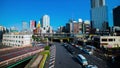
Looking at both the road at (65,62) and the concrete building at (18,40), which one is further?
the concrete building at (18,40)

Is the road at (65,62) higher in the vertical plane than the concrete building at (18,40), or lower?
lower

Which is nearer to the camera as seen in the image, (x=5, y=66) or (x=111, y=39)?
(x=5, y=66)

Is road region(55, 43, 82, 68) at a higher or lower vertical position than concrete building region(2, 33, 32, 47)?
lower

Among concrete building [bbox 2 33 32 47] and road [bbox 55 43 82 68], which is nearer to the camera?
road [bbox 55 43 82 68]

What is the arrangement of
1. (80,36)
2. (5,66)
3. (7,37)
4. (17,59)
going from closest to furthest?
1. (5,66)
2. (17,59)
3. (7,37)
4. (80,36)

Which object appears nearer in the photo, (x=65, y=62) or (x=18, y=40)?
(x=65, y=62)

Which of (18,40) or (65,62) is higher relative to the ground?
(18,40)

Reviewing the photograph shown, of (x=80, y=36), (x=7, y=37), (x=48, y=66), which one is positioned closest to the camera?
(x=48, y=66)

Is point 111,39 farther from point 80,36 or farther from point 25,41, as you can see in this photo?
point 80,36

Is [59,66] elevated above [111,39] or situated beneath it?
situated beneath

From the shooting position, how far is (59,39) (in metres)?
176

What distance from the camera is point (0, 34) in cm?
19200

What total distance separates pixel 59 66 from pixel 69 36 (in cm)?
13065

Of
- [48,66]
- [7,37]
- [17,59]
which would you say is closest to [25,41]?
[7,37]
